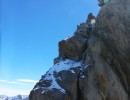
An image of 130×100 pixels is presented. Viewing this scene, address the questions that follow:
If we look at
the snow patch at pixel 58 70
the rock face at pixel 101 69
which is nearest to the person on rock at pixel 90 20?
the rock face at pixel 101 69

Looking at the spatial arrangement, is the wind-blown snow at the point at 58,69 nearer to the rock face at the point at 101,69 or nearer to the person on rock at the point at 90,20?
the rock face at the point at 101,69

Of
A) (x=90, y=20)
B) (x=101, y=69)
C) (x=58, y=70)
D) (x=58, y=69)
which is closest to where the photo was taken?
(x=101, y=69)

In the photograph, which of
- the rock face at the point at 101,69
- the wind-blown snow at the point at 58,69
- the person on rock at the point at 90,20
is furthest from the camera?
the person on rock at the point at 90,20

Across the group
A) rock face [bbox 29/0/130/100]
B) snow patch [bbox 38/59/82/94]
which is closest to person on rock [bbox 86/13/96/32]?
rock face [bbox 29/0/130/100]

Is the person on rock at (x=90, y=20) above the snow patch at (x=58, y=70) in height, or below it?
above

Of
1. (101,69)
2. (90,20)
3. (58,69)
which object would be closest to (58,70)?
(58,69)

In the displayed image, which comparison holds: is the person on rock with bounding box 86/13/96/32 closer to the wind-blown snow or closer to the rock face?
the rock face

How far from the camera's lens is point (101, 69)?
4656 cm

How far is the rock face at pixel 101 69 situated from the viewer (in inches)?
1797

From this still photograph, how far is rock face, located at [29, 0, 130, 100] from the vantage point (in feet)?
150

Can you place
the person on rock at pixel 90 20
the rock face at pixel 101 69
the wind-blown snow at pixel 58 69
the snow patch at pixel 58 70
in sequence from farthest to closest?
the person on rock at pixel 90 20 < the wind-blown snow at pixel 58 69 < the snow patch at pixel 58 70 < the rock face at pixel 101 69

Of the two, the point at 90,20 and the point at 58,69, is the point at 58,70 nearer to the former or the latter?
the point at 58,69

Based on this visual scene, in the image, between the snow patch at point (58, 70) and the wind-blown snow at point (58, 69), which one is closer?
the snow patch at point (58, 70)

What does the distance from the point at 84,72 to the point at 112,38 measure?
293 inches
